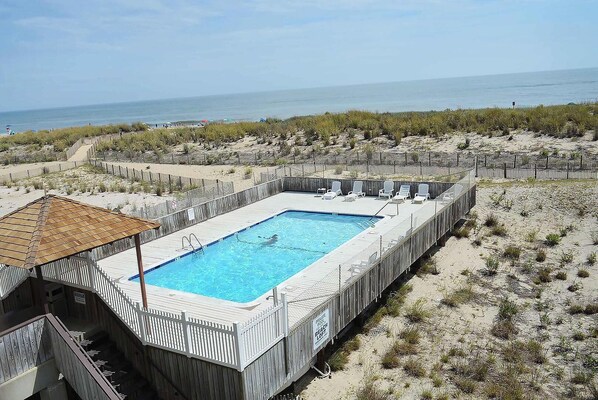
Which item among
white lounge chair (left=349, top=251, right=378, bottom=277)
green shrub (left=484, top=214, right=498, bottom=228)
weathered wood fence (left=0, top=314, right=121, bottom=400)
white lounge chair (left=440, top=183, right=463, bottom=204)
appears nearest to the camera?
weathered wood fence (left=0, top=314, right=121, bottom=400)

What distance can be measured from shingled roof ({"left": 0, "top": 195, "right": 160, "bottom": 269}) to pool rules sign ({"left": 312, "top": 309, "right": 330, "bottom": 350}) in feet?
13.5

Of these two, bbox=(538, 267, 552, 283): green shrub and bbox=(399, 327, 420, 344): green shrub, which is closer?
bbox=(399, 327, 420, 344): green shrub

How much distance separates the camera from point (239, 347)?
8.60m

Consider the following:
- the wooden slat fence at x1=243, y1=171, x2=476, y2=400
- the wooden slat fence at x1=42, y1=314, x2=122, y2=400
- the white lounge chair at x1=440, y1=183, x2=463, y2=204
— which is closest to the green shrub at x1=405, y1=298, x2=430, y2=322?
the wooden slat fence at x1=243, y1=171, x2=476, y2=400

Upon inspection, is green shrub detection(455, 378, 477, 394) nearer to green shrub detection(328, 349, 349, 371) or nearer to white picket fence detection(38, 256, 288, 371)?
green shrub detection(328, 349, 349, 371)

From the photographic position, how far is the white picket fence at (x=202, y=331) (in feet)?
28.7

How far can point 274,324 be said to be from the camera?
9.45 m

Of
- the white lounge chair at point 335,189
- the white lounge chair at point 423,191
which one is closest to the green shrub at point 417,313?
the white lounge chair at point 423,191

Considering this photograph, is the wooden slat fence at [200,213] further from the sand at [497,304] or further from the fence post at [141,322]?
the sand at [497,304]

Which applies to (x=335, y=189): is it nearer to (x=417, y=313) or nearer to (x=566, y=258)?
(x=566, y=258)

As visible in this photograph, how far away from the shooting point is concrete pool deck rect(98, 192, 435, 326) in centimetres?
1183

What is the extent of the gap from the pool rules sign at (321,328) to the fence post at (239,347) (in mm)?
2284

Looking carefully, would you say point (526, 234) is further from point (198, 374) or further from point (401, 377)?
point (198, 374)

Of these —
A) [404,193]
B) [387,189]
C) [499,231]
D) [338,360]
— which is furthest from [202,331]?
[387,189]
